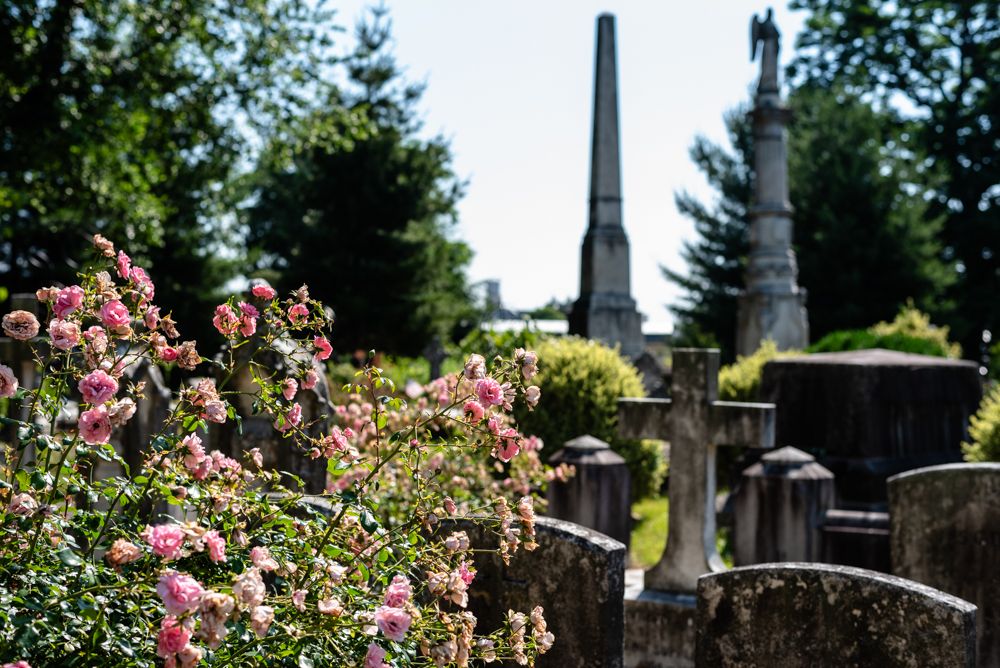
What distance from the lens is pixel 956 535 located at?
168 inches

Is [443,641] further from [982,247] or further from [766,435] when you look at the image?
[982,247]

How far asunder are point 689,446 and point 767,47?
1234cm

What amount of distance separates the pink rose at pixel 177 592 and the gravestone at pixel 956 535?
3.51 metres

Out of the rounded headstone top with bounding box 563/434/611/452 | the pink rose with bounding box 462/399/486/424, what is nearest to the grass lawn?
the rounded headstone top with bounding box 563/434/611/452

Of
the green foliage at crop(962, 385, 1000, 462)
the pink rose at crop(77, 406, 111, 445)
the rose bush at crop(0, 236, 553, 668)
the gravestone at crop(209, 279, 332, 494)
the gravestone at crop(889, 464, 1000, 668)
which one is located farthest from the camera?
the green foliage at crop(962, 385, 1000, 462)

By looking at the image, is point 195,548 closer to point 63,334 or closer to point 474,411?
point 63,334

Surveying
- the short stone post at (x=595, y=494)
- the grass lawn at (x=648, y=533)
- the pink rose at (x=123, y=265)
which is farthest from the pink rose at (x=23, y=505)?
the grass lawn at (x=648, y=533)

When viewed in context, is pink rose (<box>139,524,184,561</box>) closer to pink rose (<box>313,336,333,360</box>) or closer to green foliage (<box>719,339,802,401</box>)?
pink rose (<box>313,336,333,360</box>)

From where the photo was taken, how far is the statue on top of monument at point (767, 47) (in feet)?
52.6

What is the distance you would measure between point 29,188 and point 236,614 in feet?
40.8

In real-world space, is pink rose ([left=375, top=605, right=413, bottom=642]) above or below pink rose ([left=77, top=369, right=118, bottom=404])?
Answer: below

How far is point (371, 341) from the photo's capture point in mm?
22094

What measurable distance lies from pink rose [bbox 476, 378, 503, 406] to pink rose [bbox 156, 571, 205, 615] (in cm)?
82

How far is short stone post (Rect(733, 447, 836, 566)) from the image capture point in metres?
5.96
